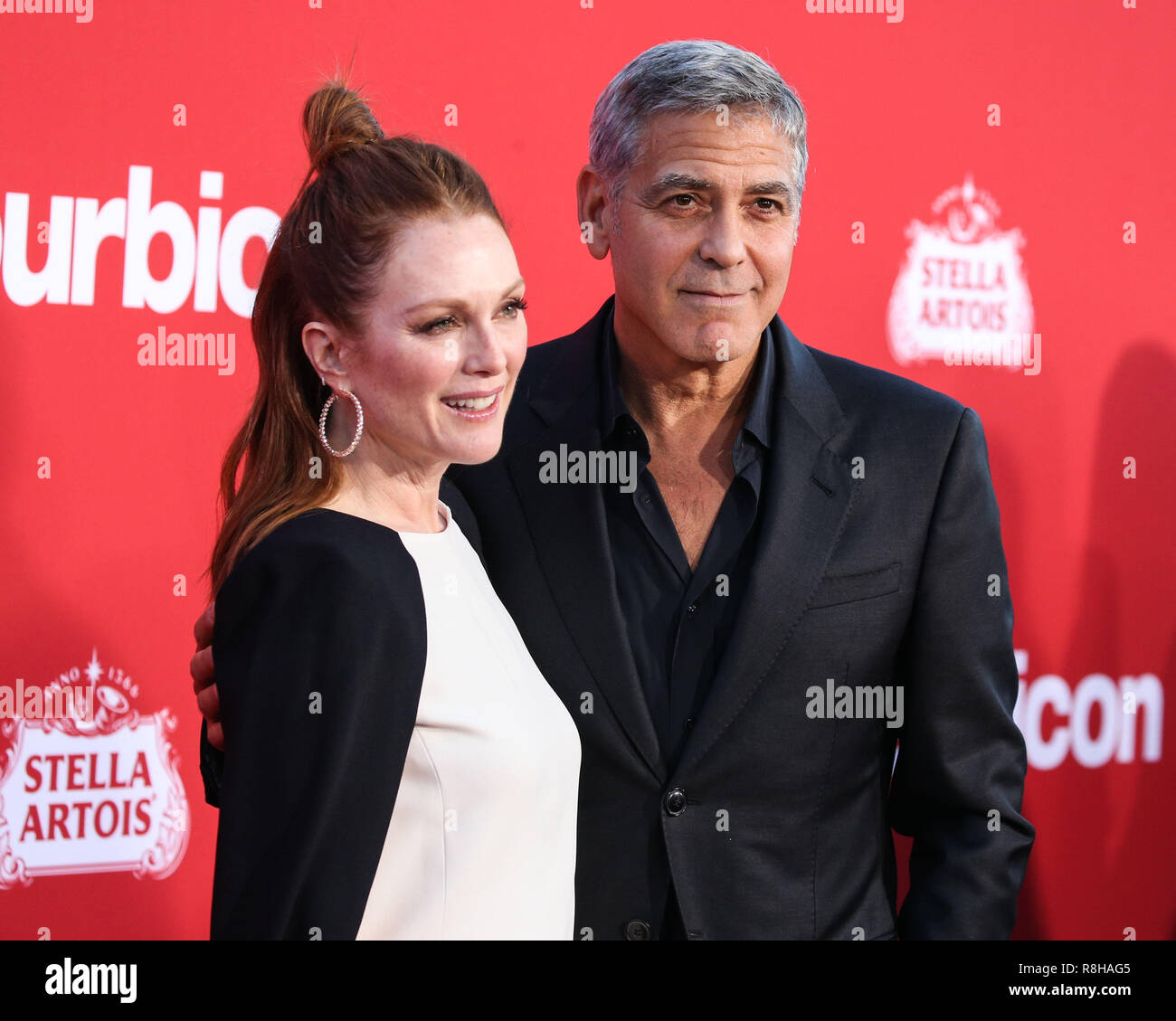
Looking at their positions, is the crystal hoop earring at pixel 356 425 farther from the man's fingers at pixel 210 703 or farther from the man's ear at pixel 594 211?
the man's ear at pixel 594 211

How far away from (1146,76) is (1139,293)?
554 millimetres

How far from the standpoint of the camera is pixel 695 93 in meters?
1.81

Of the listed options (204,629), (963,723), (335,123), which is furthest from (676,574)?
(335,123)

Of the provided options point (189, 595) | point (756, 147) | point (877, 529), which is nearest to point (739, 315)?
point (756, 147)

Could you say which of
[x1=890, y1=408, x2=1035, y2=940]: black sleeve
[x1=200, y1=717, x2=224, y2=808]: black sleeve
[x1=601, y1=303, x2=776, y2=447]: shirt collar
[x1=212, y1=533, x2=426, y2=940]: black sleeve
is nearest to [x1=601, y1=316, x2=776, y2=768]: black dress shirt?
[x1=601, y1=303, x2=776, y2=447]: shirt collar

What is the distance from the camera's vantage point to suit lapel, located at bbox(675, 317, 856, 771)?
170 cm

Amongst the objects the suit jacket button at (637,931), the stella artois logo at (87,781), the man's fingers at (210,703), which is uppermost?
the man's fingers at (210,703)

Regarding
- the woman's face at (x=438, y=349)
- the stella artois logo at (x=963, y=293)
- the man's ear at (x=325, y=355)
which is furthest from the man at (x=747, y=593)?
the stella artois logo at (x=963, y=293)

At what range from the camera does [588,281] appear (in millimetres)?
2920

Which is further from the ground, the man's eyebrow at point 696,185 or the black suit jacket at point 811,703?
the man's eyebrow at point 696,185

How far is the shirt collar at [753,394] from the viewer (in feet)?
6.07

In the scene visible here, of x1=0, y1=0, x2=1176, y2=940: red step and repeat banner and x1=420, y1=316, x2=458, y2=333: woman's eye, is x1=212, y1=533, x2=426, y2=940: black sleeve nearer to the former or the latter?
x1=420, y1=316, x2=458, y2=333: woman's eye

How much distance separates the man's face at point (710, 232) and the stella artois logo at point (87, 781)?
1.55m

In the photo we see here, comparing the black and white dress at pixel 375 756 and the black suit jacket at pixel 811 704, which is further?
the black suit jacket at pixel 811 704
